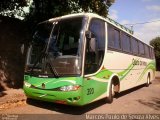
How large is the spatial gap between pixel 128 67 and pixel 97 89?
3961 mm

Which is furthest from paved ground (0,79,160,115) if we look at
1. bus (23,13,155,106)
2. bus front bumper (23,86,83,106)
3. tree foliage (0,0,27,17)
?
tree foliage (0,0,27,17)

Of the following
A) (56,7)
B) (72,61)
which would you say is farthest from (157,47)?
(72,61)

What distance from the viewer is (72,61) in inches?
280

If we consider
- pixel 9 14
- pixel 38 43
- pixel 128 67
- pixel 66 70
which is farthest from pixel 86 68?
pixel 9 14

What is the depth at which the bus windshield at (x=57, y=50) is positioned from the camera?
23.5 feet

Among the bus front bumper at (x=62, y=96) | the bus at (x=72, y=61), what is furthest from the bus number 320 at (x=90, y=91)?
the bus front bumper at (x=62, y=96)

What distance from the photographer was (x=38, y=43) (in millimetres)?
8320

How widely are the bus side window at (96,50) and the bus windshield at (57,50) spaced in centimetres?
43

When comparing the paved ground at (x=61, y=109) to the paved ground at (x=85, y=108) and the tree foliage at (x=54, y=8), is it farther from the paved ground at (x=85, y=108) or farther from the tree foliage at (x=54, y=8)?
the tree foliage at (x=54, y=8)

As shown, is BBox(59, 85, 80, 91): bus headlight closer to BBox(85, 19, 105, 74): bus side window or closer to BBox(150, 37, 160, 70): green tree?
BBox(85, 19, 105, 74): bus side window

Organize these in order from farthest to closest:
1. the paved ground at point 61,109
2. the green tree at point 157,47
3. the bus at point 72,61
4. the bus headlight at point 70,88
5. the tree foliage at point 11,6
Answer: the green tree at point 157,47
the tree foliage at point 11,6
the paved ground at point 61,109
the bus at point 72,61
the bus headlight at point 70,88

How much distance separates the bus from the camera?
7.09 meters

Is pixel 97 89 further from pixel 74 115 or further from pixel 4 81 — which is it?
pixel 4 81

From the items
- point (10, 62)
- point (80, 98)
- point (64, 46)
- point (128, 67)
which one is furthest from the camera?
point (10, 62)
